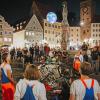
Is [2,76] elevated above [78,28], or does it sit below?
below

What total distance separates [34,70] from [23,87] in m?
0.38

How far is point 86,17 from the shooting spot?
109625mm

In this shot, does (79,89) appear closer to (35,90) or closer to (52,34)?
(35,90)

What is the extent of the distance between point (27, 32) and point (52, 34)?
15331 mm

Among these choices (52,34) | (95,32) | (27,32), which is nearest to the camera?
(27,32)

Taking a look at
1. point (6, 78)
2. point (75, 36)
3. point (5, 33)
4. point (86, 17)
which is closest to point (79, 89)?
point (6, 78)

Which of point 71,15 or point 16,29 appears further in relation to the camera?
point 71,15

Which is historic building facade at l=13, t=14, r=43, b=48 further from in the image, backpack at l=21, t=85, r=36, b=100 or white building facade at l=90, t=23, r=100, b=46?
backpack at l=21, t=85, r=36, b=100

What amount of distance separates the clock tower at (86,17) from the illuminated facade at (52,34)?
32.4 feet

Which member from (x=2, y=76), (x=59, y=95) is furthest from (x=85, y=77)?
(x=59, y=95)

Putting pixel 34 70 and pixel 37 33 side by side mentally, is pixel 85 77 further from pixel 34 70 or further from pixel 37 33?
pixel 37 33

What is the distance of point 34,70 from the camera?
5.38 metres

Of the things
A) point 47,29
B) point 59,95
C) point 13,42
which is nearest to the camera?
point 59,95

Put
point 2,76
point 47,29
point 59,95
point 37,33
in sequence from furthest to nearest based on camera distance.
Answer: point 47,29 → point 37,33 → point 59,95 → point 2,76
